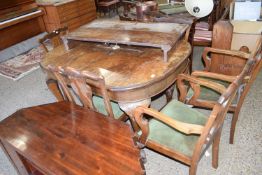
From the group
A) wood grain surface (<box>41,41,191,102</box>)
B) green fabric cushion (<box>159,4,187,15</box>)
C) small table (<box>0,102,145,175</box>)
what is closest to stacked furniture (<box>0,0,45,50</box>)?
wood grain surface (<box>41,41,191,102</box>)

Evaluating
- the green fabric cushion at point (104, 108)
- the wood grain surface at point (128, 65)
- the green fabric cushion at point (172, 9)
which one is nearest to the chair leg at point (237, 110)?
the wood grain surface at point (128, 65)

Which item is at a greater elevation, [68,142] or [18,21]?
[18,21]

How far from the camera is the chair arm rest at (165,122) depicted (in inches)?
45.3

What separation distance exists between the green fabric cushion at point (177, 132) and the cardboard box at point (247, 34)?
1.45 meters

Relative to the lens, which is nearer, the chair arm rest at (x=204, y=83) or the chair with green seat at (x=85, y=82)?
the chair with green seat at (x=85, y=82)

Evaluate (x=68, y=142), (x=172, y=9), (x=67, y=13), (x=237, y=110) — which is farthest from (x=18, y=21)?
(x=237, y=110)

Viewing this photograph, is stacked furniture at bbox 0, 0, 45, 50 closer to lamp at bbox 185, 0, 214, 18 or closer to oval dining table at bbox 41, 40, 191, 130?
oval dining table at bbox 41, 40, 191, 130

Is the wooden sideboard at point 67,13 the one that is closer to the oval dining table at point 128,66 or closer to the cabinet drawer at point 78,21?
the cabinet drawer at point 78,21

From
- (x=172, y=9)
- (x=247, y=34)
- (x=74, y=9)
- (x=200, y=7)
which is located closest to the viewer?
(x=200, y=7)

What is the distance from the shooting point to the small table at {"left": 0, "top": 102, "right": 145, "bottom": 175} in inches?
41.3

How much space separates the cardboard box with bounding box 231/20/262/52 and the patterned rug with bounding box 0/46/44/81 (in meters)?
2.64

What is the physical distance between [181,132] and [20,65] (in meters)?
3.15

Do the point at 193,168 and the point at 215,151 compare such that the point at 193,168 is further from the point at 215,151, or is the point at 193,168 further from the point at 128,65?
the point at 128,65

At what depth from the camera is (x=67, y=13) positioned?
4410mm
